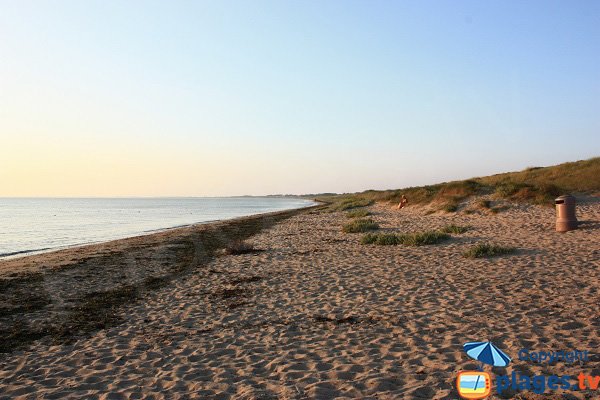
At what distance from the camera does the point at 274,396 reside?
5.02 metres

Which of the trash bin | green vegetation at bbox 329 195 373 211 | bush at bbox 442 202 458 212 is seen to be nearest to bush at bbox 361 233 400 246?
the trash bin

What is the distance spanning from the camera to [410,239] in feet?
55.4

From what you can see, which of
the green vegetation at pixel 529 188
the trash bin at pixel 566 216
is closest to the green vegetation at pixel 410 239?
the trash bin at pixel 566 216

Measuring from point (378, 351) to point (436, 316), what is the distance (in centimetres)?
197

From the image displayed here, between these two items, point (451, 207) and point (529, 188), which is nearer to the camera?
point (529, 188)

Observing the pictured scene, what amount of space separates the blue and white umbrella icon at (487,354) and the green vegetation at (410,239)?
10931 mm

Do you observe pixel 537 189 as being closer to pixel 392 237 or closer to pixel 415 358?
pixel 392 237

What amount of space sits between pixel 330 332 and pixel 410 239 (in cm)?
1039

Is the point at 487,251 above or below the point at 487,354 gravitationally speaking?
above

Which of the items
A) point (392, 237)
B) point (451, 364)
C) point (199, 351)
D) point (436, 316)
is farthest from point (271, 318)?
point (392, 237)

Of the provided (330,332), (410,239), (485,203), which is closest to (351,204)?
(485,203)

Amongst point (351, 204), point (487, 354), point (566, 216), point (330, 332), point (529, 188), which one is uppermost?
point (529, 188)

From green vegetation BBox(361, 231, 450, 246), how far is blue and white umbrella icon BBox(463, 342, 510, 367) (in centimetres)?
1093

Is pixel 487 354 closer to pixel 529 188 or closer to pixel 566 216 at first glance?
pixel 566 216
